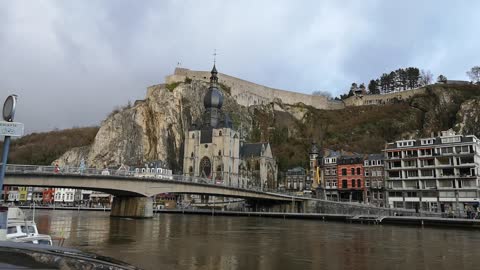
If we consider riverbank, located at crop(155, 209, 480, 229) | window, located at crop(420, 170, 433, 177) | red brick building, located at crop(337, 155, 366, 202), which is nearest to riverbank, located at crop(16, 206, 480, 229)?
riverbank, located at crop(155, 209, 480, 229)

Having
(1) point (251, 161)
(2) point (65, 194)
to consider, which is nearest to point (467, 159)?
(1) point (251, 161)

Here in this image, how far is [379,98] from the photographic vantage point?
436 ft

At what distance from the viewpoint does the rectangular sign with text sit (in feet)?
23.1

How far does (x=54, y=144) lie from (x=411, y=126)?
10880 centimetres

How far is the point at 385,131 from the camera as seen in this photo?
108938mm

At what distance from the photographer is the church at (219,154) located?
94438 millimetres

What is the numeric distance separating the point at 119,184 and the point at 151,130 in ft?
200

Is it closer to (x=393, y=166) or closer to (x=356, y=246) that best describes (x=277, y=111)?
(x=393, y=166)

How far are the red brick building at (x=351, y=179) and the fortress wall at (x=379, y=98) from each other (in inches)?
2334

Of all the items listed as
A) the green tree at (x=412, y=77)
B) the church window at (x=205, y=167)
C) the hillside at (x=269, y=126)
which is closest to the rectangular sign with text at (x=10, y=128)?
the church window at (x=205, y=167)

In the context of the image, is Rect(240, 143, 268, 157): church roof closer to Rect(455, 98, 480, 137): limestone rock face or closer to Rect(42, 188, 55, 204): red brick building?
Rect(455, 98, 480, 137): limestone rock face

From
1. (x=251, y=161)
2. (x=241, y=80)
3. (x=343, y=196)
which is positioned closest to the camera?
(x=343, y=196)

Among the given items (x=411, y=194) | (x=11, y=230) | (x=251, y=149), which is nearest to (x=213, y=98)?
(x=251, y=149)

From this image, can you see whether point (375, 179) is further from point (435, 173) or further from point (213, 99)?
point (213, 99)
